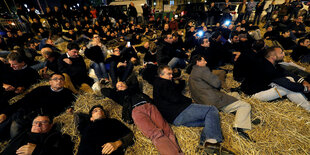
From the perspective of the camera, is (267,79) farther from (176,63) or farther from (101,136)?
(101,136)

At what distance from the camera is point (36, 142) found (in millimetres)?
2422

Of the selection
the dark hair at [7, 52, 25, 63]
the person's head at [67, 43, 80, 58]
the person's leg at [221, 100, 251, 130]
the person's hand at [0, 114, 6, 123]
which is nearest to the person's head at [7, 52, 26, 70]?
the dark hair at [7, 52, 25, 63]

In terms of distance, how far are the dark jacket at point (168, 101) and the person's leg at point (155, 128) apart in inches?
6.7

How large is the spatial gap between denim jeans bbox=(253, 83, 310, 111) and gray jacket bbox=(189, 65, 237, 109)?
1.41 m

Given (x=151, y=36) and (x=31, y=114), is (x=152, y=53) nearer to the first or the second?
(x=31, y=114)

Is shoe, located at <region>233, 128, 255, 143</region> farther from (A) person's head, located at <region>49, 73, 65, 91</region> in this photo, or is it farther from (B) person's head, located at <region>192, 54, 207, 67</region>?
(A) person's head, located at <region>49, 73, 65, 91</region>

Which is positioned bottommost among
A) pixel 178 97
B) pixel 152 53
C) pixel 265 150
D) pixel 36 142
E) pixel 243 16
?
pixel 265 150

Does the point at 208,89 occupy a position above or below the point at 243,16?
below

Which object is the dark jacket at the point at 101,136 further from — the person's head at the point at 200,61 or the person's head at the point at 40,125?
the person's head at the point at 200,61

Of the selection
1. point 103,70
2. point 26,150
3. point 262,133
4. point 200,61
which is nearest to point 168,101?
point 200,61

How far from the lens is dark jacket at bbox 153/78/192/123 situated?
2.90 metres

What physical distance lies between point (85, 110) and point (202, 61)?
157 inches

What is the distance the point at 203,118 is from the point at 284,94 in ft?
8.74

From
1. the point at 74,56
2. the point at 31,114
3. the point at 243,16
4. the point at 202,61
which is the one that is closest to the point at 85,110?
the point at 31,114
